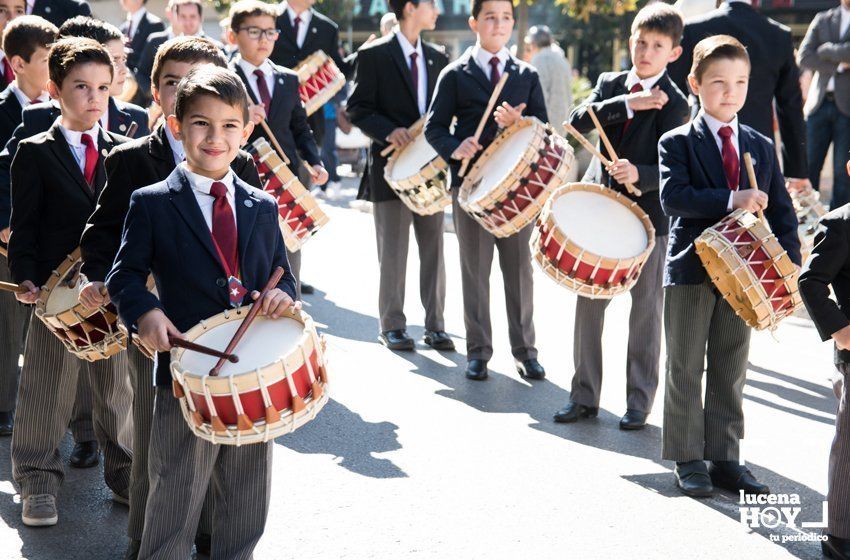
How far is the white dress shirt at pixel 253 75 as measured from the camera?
7715mm

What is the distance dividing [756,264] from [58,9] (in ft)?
19.3

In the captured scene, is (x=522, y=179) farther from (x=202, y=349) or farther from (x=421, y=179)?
(x=202, y=349)

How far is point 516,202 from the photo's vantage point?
6566mm

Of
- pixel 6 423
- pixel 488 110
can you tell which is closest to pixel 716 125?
pixel 488 110

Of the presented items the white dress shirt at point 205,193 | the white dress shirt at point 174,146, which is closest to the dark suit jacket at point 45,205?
the white dress shirt at point 174,146

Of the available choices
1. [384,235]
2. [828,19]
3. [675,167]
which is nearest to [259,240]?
[675,167]

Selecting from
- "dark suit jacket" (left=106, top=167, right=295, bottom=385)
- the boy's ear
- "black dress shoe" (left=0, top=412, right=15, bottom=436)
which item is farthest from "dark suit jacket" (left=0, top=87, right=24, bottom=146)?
"dark suit jacket" (left=106, top=167, right=295, bottom=385)

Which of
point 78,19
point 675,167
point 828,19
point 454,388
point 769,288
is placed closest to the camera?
point 769,288

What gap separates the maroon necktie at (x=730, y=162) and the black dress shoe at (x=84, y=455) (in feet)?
10.6

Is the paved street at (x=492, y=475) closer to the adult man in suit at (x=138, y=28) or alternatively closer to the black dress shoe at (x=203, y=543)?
the black dress shoe at (x=203, y=543)

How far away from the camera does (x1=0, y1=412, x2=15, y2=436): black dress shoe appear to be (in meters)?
6.24

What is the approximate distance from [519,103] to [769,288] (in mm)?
2728

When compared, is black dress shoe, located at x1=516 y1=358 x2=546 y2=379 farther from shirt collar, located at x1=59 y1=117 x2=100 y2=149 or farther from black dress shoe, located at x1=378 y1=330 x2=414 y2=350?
shirt collar, located at x1=59 y1=117 x2=100 y2=149

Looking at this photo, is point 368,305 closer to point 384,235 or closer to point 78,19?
point 384,235
